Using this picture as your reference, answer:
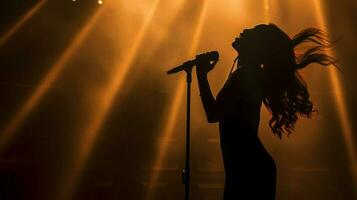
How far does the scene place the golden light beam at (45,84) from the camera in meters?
8.56

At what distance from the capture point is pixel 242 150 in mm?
2088

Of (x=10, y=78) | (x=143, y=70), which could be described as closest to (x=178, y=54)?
(x=143, y=70)

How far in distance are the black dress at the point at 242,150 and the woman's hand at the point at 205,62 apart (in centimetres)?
16

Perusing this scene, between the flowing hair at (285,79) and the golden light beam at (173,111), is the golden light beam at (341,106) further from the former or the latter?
the flowing hair at (285,79)

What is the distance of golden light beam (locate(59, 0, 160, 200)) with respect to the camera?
25.2ft

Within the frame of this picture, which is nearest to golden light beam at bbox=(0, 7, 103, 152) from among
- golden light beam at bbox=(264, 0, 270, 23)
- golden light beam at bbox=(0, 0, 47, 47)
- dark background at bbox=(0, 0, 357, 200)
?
dark background at bbox=(0, 0, 357, 200)

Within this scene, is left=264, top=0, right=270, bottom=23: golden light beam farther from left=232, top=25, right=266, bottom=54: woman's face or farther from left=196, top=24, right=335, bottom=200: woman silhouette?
left=232, top=25, right=266, bottom=54: woman's face

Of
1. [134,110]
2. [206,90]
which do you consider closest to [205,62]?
[206,90]

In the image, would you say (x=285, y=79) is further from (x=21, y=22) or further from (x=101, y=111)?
(x=21, y=22)

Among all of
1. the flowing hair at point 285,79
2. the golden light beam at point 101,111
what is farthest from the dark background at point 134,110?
the flowing hair at point 285,79

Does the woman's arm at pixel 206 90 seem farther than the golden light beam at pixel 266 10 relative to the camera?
No

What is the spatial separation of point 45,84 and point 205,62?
27.2 ft

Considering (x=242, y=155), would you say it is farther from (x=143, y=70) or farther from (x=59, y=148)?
(x=143, y=70)

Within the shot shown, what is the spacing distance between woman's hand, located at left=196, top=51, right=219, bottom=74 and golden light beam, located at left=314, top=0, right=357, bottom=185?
27.2 feet
